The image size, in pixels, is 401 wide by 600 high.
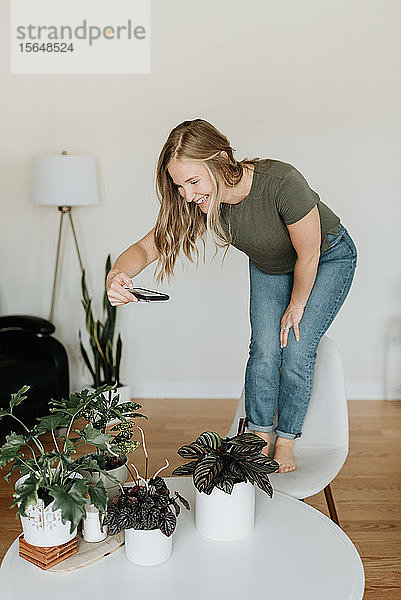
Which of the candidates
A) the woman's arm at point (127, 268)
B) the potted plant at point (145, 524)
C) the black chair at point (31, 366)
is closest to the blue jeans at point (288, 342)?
the woman's arm at point (127, 268)

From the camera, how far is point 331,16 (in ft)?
12.2

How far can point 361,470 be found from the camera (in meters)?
3.04

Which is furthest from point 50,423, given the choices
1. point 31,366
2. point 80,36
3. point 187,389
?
point 80,36

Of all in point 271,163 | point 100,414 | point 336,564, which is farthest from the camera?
point 271,163

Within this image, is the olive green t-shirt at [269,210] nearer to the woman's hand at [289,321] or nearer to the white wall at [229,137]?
the woman's hand at [289,321]

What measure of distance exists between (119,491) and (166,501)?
21 cm

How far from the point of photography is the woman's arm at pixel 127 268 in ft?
6.24

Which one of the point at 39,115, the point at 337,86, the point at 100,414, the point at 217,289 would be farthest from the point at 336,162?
the point at 100,414

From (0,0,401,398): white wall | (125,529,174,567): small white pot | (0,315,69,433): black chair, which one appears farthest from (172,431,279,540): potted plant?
(0,0,401,398): white wall

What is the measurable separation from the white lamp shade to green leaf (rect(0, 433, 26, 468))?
228 centimetres

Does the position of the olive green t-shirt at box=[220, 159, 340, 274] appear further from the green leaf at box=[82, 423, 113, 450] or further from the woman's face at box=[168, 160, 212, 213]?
the green leaf at box=[82, 423, 113, 450]

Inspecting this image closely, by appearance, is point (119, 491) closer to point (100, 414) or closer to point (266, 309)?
point (100, 414)

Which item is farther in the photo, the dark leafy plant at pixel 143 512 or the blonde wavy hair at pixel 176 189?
the blonde wavy hair at pixel 176 189

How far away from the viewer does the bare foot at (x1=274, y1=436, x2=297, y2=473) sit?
2.08m
